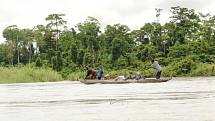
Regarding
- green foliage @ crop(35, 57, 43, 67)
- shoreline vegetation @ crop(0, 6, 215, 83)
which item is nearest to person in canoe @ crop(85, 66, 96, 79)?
shoreline vegetation @ crop(0, 6, 215, 83)

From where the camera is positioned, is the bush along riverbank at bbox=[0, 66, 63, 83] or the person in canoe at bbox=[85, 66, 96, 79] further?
the bush along riverbank at bbox=[0, 66, 63, 83]

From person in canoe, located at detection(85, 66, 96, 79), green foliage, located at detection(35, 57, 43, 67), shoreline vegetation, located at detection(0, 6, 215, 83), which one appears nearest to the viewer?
person in canoe, located at detection(85, 66, 96, 79)

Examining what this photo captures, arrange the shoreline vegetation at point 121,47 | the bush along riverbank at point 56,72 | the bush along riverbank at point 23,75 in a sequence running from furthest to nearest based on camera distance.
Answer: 1. the shoreline vegetation at point 121,47
2. the bush along riverbank at point 56,72
3. the bush along riverbank at point 23,75

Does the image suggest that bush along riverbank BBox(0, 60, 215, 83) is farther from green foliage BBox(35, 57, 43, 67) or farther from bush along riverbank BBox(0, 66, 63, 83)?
green foliage BBox(35, 57, 43, 67)

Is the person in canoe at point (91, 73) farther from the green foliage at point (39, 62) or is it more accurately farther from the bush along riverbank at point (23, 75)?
the green foliage at point (39, 62)

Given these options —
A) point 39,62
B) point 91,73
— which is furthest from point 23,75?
point 39,62

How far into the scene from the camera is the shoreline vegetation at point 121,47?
45344 mm

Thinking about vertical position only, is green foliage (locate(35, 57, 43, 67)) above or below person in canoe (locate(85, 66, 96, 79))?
above

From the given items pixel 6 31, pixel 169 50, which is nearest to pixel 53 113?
pixel 169 50

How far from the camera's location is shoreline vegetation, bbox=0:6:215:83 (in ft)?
149

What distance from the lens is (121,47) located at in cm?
5309

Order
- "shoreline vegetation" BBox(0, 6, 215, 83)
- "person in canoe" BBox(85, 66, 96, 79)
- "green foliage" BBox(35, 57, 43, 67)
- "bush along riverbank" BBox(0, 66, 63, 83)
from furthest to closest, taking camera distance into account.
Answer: "green foliage" BBox(35, 57, 43, 67), "shoreline vegetation" BBox(0, 6, 215, 83), "bush along riverbank" BBox(0, 66, 63, 83), "person in canoe" BBox(85, 66, 96, 79)

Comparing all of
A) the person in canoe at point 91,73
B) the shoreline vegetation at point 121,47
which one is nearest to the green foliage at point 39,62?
the shoreline vegetation at point 121,47

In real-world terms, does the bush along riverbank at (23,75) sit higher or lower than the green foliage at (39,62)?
lower
